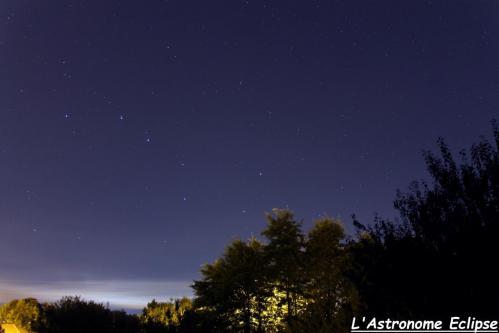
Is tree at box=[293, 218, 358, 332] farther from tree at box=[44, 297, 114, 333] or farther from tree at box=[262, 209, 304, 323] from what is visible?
tree at box=[44, 297, 114, 333]

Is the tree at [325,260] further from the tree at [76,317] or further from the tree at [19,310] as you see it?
the tree at [19,310]

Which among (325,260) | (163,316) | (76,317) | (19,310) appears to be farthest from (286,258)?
(19,310)

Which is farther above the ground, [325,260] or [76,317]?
[325,260]

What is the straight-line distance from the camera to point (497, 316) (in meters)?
5.64

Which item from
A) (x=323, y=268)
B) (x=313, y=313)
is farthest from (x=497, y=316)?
(x=323, y=268)

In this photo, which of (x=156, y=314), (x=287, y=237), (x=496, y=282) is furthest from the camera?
(x=156, y=314)

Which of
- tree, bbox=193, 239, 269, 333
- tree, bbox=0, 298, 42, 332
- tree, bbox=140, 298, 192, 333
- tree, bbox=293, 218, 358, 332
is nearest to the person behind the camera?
tree, bbox=293, 218, 358, 332

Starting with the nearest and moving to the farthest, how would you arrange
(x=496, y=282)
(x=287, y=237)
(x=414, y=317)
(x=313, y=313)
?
1. (x=496, y=282)
2. (x=414, y=317)
3. (x=313, y=313)
4. (x=287, y=237)

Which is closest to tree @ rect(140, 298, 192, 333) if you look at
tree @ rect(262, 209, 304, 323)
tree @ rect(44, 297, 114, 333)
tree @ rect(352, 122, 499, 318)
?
tree @ rect(44, 297, 114, 333)

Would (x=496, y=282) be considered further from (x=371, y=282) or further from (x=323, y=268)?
(x=323, y=268)

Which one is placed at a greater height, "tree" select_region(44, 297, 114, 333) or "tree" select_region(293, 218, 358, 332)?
"tree" select_region(293, 218, 358, 332)

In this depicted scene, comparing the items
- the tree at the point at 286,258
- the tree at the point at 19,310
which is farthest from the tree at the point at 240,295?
the tree at the point at 19,310

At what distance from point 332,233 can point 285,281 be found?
17.3 feet

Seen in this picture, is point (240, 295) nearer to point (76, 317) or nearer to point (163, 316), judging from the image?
point (76, 317)
